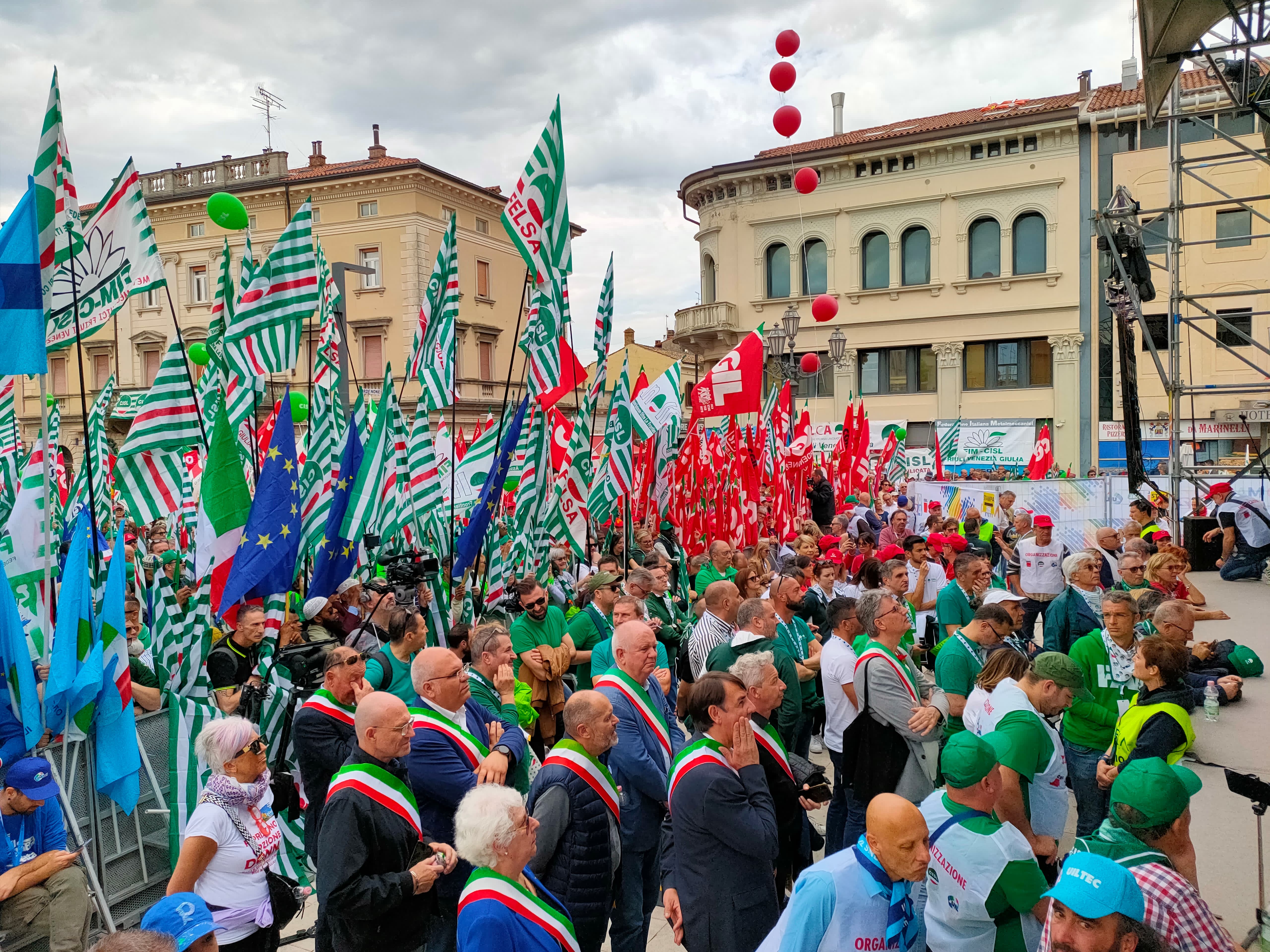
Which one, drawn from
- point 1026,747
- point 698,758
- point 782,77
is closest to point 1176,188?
point 782,77

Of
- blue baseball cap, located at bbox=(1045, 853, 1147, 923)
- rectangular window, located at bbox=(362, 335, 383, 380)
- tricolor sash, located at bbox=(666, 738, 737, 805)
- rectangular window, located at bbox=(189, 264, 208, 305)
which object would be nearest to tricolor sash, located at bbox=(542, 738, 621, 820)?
tricolor sash, located at bbox=(666, 738, 737, 805)

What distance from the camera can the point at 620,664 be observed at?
4.69m

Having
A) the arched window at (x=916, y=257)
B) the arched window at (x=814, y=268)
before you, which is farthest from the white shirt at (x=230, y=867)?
the arched window at (x=814, y=268)

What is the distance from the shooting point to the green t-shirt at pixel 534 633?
623 cm

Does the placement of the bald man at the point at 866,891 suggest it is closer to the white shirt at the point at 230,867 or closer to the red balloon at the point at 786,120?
the white shirt at the point at 230,867

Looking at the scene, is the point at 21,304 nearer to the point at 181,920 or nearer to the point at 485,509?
the point at 181,920

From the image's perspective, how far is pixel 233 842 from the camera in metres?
3.68

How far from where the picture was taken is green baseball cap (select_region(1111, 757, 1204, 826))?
10.2ft

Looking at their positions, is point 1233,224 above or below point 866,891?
above

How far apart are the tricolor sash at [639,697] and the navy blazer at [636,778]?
30mm

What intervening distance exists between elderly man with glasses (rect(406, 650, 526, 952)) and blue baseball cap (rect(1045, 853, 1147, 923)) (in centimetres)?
225

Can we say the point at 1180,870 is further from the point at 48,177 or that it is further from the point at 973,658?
the point at 48,177

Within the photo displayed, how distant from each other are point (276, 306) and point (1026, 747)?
19.9ft

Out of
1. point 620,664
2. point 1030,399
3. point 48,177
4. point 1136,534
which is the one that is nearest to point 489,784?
point 620,664
